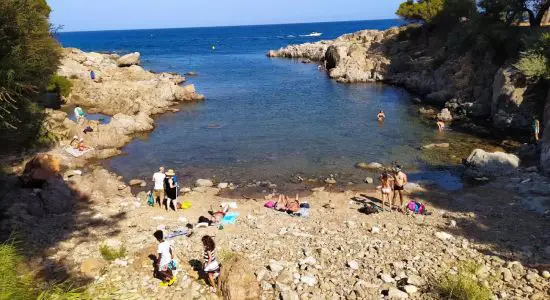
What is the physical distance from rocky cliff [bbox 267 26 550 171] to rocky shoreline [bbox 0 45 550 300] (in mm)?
6535

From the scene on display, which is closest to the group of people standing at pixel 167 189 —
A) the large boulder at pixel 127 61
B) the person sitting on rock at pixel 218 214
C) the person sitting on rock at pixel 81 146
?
the person sitting on rock at pixel 218 214

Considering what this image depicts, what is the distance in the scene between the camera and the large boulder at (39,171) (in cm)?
1894

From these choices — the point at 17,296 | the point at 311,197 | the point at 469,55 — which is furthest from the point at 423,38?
the point at 17,296

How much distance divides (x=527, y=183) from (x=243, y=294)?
16.2 metres

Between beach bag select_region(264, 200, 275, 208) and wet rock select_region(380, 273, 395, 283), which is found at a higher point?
wet rock select_region(380, 273, 395, 283)

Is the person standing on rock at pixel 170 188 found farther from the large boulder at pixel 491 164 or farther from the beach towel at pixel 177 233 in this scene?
the large boulder at pixel 491 164

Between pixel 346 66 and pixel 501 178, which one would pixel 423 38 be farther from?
pixel 501 178

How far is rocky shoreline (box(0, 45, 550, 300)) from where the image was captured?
11.5m

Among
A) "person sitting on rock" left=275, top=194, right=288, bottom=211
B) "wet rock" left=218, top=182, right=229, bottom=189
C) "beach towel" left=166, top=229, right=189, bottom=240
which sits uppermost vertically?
"beach towel" left=166, top=229, right=189, bottom=240

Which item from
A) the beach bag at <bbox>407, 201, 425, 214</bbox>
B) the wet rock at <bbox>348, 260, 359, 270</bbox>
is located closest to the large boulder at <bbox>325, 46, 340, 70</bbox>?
the beach bag at <bbox>407, 201, 425, 214</bbox>

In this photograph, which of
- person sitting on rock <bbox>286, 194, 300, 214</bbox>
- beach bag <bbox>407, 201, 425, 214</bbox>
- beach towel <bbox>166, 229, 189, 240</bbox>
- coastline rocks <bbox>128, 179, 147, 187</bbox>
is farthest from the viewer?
coastline rocks <bbox>128, 179, 147, 187</bbox>

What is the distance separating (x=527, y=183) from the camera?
66.3ft

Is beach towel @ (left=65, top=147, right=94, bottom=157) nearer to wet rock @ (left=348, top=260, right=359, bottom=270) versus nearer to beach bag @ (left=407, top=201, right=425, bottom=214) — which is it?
beach bag @ (left=407, top=201, right=425, bottom=214)

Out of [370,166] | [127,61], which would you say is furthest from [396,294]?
[127,61]
